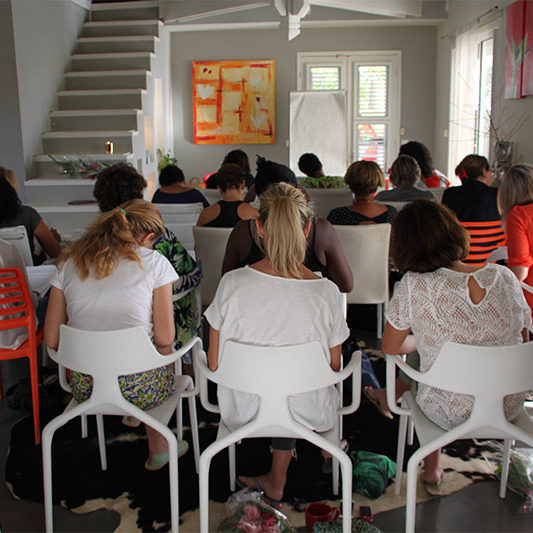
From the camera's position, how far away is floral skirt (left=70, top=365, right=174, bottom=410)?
205 centimetres

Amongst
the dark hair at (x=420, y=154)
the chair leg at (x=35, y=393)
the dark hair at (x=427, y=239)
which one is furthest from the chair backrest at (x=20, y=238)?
the dark hair at (x=420, y=154)

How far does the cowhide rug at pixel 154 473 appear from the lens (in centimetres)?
219

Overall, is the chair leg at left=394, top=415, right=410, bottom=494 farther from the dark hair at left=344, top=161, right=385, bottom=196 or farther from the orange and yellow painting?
the orange and yellow painting

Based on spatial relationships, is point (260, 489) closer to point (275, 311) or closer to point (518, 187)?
point (275, 311)

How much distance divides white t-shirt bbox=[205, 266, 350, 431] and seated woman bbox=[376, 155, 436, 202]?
2.65m

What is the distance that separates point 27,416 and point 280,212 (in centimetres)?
179

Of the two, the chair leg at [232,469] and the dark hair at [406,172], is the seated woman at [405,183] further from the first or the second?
the chair leg at [232,469]

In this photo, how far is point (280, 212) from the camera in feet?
6.19

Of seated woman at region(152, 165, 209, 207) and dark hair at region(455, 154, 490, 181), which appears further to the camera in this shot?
seated woman at region(152, 165, 209, 207)

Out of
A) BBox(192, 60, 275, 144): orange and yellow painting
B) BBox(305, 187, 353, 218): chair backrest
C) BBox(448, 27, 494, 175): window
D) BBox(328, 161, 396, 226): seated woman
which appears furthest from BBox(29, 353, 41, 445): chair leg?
BBox(192, 60, 275, 144): orange and yellow painting

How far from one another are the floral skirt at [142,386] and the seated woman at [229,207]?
57.2 inches

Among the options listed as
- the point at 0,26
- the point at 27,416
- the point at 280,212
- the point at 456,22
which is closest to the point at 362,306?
the point at 27,416

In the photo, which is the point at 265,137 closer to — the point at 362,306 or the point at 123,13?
the point at 123,13

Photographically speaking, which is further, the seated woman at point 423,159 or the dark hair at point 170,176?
the seated woman at point 423,159
